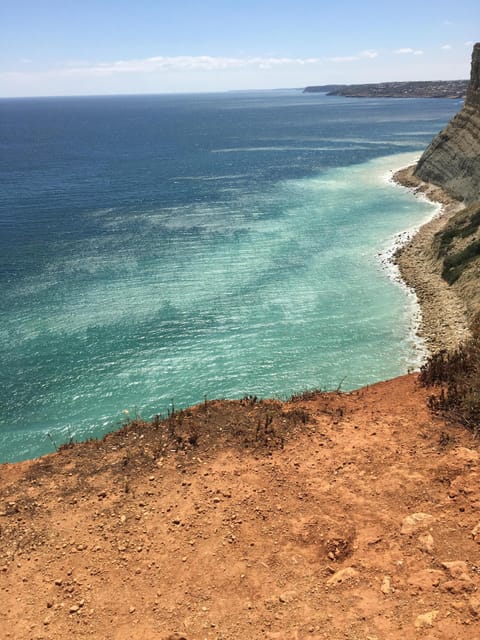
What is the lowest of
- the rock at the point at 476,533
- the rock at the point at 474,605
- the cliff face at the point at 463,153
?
the rock at the point at 474,605

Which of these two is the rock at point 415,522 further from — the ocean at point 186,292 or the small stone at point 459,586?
the ocean at point 186,292

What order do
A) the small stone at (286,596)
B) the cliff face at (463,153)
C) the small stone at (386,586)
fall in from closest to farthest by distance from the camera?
1. the small stone at (386,586)
2. the small stone at (286,596)
3. the cliff face at (463,153)

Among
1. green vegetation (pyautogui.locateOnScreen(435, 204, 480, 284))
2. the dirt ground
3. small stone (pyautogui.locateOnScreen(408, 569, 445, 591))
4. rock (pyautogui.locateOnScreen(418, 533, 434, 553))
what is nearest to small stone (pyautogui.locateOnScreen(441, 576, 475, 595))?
the dirt ground

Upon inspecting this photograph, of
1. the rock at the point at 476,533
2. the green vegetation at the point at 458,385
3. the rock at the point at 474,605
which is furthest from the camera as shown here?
the green vegetation at the point at 458,385

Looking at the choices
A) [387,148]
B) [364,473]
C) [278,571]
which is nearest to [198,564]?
[278,571]

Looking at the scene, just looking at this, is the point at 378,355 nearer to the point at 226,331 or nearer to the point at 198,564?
the point at 226,331

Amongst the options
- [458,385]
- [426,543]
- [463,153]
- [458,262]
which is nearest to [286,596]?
[426,543]

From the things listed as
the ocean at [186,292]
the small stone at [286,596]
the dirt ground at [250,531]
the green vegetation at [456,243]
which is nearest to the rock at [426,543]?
the dirt ground at [250,531]
